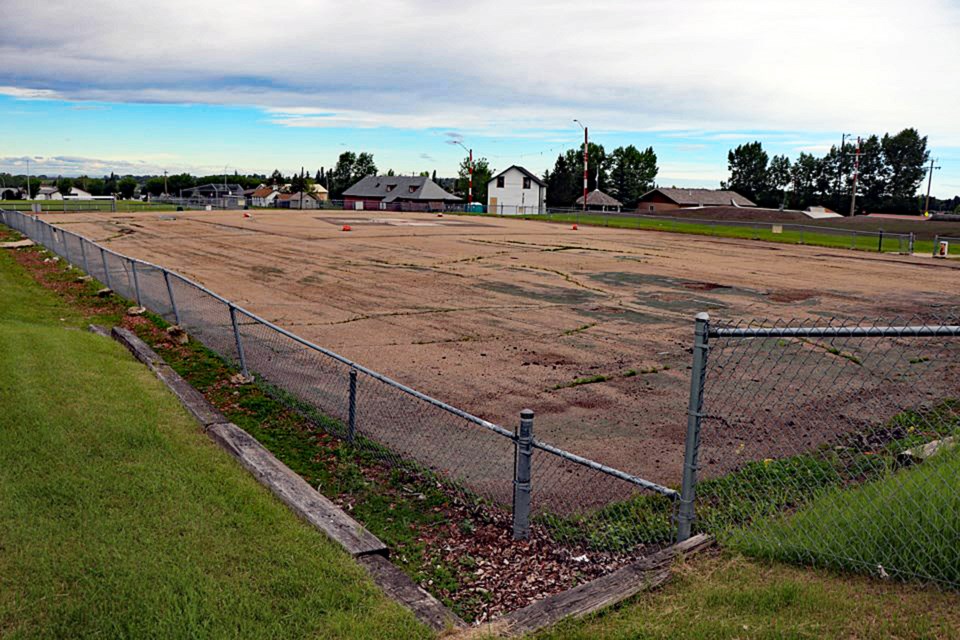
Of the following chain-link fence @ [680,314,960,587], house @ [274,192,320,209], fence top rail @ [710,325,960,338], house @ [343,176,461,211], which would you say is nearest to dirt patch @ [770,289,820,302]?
chain-link fence @ [680,314,960,587]

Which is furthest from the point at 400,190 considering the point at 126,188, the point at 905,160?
the point at 126,188

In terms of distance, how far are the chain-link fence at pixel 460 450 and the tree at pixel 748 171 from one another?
433ft

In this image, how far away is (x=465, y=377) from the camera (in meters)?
11.1

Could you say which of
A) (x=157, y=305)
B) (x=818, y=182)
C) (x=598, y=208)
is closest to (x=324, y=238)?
(x=157, y=305)

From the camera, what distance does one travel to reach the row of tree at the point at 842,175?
392ft

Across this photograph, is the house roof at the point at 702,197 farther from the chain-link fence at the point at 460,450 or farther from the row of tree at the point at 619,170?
the chain-link fence at the point at 460,450

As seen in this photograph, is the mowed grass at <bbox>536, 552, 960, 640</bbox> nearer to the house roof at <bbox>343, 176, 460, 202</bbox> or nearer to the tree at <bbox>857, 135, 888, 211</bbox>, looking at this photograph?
the house roof at <bbox>343, 176, 460, 202</bbox>

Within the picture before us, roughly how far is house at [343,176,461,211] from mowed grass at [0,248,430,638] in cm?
9529

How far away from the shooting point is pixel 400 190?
110 metres

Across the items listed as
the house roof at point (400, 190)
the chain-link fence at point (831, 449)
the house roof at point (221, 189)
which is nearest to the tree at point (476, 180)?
the house roof at point (400, 190)

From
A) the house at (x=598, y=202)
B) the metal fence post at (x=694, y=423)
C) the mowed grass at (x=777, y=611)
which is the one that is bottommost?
the mowed grass at (x=777, y=611)

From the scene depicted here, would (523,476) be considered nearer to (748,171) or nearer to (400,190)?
(400,190)

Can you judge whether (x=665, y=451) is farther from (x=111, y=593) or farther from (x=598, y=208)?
(x=598, y=208)

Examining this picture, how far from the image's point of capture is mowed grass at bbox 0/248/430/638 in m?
4.22
